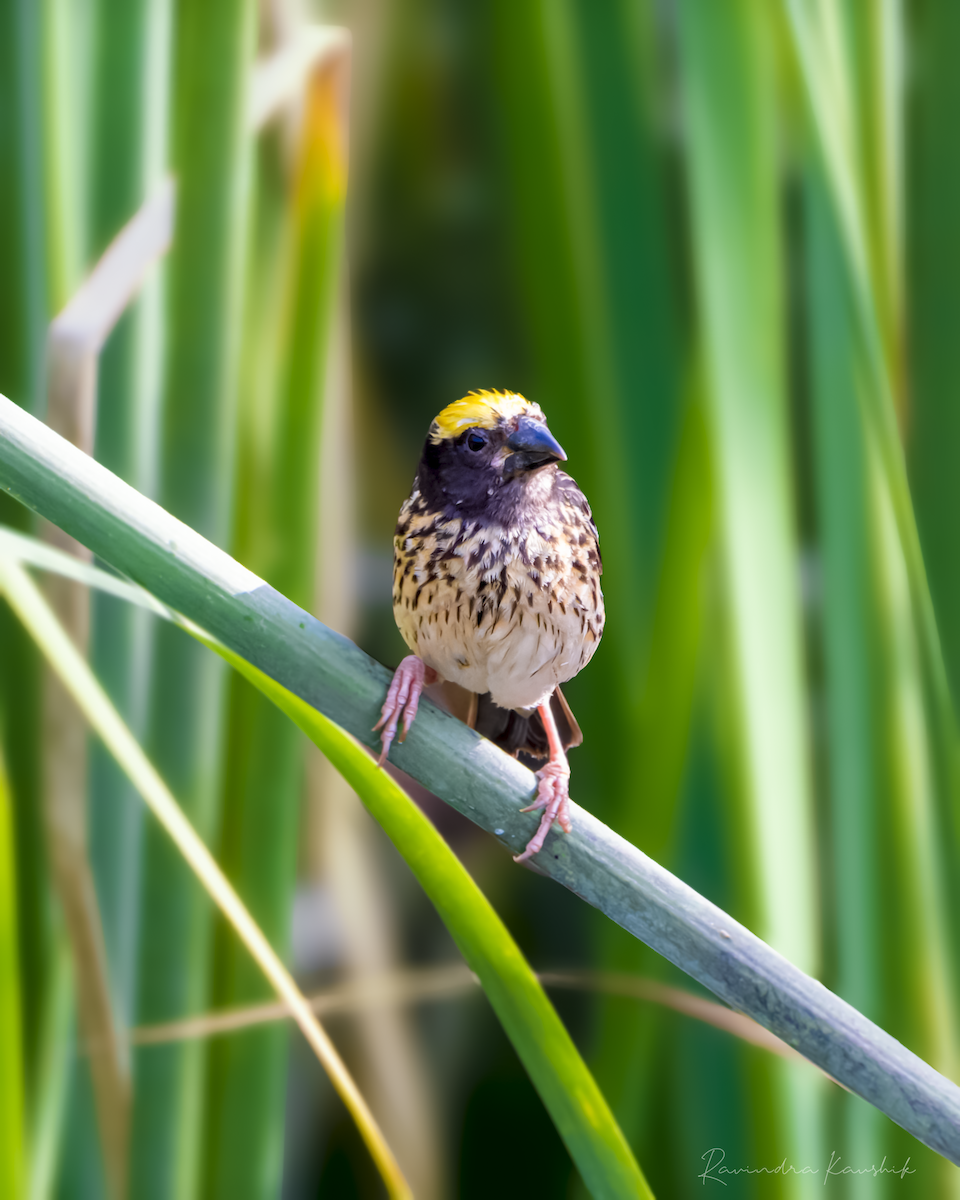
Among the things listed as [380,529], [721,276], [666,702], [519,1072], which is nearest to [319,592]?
[380,529]

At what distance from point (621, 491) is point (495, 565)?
274mm

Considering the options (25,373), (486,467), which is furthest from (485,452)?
(25,373)

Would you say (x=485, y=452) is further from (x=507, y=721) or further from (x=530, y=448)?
(x=507, y=721)

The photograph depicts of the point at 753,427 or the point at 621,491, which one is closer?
the point at 753,427

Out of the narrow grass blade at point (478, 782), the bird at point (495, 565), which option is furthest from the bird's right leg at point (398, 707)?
the bird at point (495, 565)

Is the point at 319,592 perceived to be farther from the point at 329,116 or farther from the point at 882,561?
the point at 882,561

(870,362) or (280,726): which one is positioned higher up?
(870,362)

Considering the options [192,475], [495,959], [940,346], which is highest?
[940,346]

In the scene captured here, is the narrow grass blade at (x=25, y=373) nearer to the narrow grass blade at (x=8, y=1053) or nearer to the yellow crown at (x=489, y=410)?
the narrow grass blade at (x=8, y=1053)

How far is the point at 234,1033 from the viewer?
3.06 ft

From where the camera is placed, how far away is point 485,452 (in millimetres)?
736

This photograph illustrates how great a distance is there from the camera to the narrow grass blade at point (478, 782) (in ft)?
1.54

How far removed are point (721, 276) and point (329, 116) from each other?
41cm

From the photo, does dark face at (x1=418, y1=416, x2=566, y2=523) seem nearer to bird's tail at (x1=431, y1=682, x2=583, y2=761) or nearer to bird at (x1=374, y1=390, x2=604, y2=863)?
bird at (x1=374, y1=390, x2=604, y2=863)
